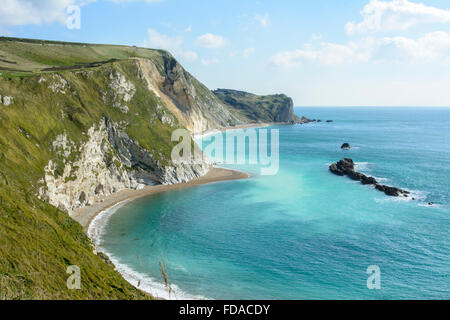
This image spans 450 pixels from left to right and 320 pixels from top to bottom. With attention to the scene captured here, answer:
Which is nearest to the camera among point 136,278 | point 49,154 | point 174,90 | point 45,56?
point 136,278

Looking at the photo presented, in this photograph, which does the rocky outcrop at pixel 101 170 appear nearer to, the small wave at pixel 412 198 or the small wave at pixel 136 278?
the small wave at pixel 136 278

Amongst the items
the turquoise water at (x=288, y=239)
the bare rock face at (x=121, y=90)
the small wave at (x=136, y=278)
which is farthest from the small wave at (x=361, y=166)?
the small wave at (x=136, y=278)

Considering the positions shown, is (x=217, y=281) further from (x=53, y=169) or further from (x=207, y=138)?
→ (x=207, y=138)

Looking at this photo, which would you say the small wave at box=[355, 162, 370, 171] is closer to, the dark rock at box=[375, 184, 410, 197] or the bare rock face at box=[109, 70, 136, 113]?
the dark rock at box=[375, 184, 410, 197]

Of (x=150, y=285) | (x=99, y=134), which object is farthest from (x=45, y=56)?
(x=150, y=285)

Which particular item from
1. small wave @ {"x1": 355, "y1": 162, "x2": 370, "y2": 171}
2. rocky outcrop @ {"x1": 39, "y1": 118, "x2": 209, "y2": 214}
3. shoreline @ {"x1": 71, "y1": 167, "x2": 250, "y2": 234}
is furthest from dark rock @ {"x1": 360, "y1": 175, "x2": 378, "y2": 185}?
rocky outcrop @ {"x1": 39, "y1": 118, "x2": 209, "y2": 214}

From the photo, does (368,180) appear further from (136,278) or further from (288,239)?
(136,278)
